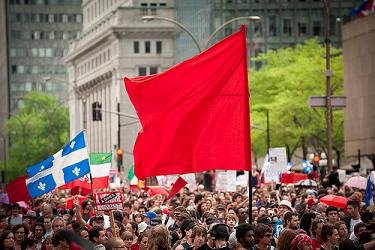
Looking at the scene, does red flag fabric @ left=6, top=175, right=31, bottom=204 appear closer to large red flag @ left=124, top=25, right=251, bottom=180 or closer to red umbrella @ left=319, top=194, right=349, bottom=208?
red umbrella @ left=319, top=194, right=349, bottom=208

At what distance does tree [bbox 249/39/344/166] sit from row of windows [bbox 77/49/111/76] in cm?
5927

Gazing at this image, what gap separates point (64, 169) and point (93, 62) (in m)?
140

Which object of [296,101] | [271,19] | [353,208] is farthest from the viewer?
[271,19]

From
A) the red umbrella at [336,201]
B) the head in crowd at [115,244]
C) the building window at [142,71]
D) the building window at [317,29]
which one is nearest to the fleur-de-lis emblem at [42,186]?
the red umbrella at [336,201]

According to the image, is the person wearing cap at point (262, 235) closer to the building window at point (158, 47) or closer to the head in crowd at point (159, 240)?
the head in crowd at point (159, 240)

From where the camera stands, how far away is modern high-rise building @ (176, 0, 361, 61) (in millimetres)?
128500

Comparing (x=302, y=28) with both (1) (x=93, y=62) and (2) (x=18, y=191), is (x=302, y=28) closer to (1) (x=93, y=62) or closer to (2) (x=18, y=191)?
(1) (x=93, y=62)

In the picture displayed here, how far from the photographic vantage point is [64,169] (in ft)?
94.3

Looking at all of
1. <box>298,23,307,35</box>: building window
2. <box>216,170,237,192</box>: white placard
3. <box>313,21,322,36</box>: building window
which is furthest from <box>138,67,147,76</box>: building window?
<box>216,170,237,192</box>: white placard

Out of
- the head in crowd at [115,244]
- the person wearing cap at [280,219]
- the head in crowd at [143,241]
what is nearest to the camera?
the head in crowd at [115,244]

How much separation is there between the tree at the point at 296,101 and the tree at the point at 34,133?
6075cm

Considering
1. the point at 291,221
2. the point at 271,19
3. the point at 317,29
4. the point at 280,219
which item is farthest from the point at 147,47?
the point at 291,221

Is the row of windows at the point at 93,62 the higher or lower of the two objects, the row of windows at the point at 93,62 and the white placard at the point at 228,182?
the higher

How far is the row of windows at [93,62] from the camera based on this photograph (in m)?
158
